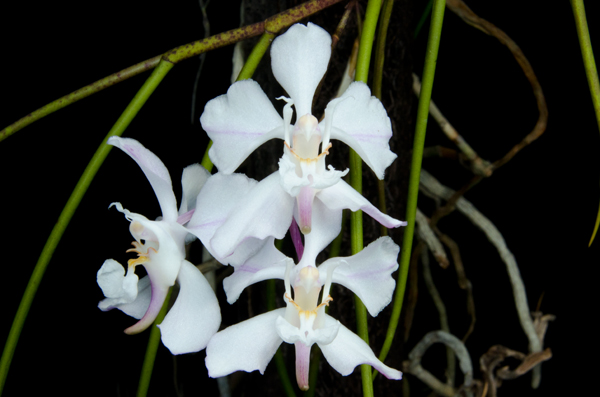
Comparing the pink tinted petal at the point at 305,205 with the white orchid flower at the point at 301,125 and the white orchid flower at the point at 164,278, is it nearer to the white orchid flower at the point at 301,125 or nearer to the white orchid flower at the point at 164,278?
the white orchid flower at the point at 301,125

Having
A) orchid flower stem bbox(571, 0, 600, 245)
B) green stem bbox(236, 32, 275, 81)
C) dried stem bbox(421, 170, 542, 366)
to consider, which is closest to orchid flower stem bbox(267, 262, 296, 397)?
green stem bbox(236, 32, 275, 81)

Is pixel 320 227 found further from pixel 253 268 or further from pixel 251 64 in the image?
pixel 251 64

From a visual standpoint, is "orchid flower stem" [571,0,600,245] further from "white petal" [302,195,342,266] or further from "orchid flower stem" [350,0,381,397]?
"white petal" [302,195,342,266]

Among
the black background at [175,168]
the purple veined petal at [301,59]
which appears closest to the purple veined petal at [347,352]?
the purple veined petal at [301,59]

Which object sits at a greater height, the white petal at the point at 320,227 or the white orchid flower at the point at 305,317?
the white petal at the point at 320,227

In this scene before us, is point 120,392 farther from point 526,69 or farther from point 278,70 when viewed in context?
point 526,69

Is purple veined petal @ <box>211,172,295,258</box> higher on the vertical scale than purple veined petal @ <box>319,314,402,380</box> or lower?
higher

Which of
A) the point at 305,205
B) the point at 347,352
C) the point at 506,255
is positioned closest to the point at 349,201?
the point at 305,205
